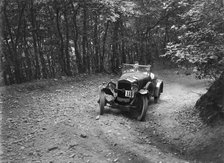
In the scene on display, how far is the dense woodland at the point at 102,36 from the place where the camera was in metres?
6.27

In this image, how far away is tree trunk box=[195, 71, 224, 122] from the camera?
21.0 ft

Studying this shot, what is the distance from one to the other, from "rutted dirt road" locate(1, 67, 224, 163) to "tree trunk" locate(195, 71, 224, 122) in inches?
11.1

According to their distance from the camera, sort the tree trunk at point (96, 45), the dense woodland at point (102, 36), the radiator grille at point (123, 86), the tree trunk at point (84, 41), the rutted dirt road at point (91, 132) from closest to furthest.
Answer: the rutted dirt road at point (91, 132), the dense woodland at point (102, 36), the radiator grille at point (123, 86), the tree trunk at point (84, 41), the tree trunk at point (96, 45)

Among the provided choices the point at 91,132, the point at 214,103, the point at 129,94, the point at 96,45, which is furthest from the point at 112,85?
the point at 96,45

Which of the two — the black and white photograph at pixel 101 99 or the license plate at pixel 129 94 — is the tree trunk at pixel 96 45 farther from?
the license plate at pixel 129 94

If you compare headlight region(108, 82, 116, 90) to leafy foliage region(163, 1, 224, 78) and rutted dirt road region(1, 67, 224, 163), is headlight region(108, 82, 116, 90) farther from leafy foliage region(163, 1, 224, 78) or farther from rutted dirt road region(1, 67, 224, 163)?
leafy foliage region(163, 1, 224, 78)

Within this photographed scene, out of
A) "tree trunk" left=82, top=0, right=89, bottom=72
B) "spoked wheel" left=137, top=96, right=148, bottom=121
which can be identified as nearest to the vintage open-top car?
"spoked wheel" left=137, top=96, right=148, bottom=121

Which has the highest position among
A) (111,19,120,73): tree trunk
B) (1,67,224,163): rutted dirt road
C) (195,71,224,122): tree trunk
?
(111,19,120,73): tree trunk

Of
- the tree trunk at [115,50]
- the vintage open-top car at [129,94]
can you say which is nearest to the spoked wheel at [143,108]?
the vintage open-top car at [129,94]

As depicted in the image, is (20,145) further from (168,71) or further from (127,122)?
(168,71)

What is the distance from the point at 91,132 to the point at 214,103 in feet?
10.4

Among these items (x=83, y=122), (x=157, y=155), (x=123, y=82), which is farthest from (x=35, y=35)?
(x=157, y=155)

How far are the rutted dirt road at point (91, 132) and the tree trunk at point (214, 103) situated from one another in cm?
28

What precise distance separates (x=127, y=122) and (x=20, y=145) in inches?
112
